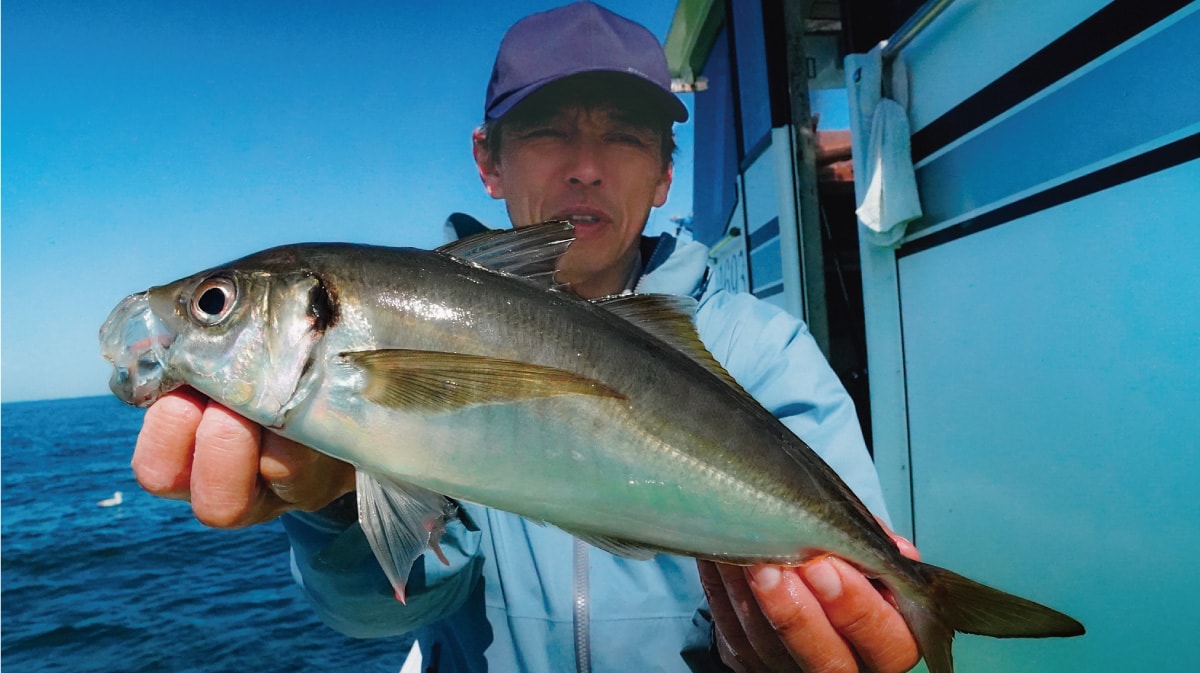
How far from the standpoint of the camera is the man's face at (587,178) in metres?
2.92

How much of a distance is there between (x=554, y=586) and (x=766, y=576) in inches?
39.9

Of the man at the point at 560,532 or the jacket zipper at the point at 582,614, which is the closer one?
the man at the point at 560,532

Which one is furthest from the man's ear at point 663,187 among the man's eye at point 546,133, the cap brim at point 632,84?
the man's eye at point 546,133

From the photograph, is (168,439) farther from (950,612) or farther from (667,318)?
(950,612)

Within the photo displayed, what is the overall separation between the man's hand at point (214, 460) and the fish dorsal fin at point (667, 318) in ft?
2.59

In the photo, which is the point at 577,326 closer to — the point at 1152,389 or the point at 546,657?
the point at 546,657

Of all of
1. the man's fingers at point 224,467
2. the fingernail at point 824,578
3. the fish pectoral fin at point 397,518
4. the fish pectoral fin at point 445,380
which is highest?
the fish pectoral fin at point 445,380

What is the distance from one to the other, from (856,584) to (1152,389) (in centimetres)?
147

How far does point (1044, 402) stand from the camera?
8.78 ft

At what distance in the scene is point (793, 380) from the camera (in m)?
2.37

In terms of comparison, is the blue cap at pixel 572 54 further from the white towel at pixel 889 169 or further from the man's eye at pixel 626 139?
the white towel at pixel 889 169

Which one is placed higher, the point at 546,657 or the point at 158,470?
the point at 158,470

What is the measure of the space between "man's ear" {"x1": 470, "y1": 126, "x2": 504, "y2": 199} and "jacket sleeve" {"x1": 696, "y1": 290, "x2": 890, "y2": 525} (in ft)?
4.00

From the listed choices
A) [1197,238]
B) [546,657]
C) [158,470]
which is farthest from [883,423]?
[158,470]
